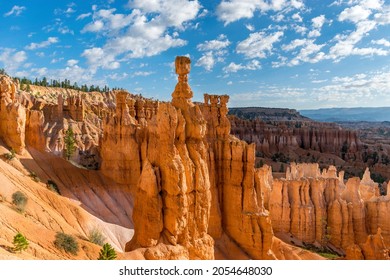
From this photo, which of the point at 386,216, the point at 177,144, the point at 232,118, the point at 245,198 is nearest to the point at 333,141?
the point at 232,118

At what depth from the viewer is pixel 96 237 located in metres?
23.2

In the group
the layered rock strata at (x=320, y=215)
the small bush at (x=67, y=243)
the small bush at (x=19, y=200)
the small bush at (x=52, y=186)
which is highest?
the small bush at (x=19, y=200)

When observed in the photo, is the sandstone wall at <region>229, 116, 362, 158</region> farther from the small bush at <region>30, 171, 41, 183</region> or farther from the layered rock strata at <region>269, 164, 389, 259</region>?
the small bush at <region>30, 171, 41, 183</region>

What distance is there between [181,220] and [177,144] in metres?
3.51

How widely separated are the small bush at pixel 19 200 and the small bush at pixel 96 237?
467 centimetres

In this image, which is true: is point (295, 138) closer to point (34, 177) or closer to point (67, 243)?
point (34, 177)

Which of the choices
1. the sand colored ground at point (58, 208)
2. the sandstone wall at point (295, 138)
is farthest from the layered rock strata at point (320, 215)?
the sandstone wall at point (295, 138)

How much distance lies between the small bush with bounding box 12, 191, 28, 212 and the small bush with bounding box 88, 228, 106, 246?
4668 millimetres

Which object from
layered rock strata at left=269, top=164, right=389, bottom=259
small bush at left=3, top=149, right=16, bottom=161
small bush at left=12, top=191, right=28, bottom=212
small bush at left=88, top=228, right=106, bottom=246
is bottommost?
layered rock strata at left=269, top=164, right=389, bottom=259

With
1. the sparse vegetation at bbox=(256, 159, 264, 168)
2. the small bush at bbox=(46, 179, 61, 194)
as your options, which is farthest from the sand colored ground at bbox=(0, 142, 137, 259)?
the sparse vegetation at bbox=(256, 159, 264, 168)

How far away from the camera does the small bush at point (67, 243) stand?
1642cm

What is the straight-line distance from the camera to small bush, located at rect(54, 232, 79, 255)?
16.4 m

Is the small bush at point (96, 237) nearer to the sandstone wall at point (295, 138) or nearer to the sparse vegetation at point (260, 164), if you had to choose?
the sparse vegetation at point (260, 164)

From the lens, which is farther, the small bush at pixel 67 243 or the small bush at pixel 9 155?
the small bush at pixel 9 155
